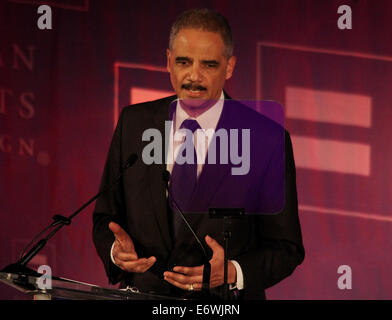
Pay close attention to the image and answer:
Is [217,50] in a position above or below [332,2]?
below

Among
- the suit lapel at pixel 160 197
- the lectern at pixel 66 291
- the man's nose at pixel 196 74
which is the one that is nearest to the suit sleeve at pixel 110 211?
the suit lapel at pixel 160 197

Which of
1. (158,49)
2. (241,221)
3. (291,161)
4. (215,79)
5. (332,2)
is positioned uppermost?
(332,2)

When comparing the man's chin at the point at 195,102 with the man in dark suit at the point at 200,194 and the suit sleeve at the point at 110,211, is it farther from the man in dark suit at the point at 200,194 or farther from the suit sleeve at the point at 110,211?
the suit sleeve at the point at 110,211

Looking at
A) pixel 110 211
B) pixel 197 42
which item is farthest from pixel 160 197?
pixel 197 42

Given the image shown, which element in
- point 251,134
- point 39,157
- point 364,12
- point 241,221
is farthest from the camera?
point 39,157

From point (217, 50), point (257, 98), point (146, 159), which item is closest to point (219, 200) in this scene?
point (146, 159)

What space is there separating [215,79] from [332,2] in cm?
202

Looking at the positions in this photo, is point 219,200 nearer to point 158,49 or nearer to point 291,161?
point 291,161

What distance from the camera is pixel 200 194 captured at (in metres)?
2.28

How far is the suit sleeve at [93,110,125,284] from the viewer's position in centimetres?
227

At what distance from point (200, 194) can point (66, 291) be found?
2.20 feet

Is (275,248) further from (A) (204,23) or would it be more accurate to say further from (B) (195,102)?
(A) (204,23)

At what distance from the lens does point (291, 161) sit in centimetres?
243

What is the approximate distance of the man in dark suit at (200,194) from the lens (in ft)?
7.39
